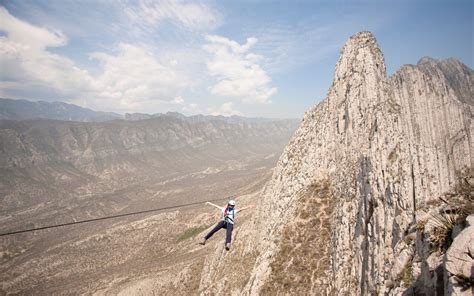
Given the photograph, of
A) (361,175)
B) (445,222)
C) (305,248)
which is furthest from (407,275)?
(305,248)

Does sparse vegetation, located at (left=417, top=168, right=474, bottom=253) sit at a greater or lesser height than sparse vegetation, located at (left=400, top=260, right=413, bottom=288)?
greater

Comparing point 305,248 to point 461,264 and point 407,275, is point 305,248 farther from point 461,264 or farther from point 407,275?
point 461,264

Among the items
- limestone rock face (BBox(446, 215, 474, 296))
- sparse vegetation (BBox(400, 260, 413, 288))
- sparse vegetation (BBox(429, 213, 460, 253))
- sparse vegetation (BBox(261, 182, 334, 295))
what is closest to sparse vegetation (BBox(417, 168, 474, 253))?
sparse vegetation (BBox(429, 213, 460, 253))

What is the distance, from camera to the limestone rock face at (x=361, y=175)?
62.2 feet

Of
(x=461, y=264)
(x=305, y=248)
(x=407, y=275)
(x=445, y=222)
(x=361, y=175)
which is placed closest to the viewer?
(x=461, y=264)

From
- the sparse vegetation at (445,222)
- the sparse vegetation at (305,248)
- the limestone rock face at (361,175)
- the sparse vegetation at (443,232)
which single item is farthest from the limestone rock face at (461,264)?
the sparse vegetation at (305,248)

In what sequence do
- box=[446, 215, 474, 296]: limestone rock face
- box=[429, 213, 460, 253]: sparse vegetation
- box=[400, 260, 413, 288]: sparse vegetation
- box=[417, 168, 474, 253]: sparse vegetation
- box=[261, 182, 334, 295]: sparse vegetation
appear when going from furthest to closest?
1. box=[261, 182, 334, 295]: sparse vegetation
2. box=[400, 260, 413, 288]: sparse vegetation
3. box=[429, 213, 460, 253]: sparse vegetation
4. box=[417, 168, 474, 253]: sparse vegetation
5. box=[446, 215, 474, 296]: limestone rock face

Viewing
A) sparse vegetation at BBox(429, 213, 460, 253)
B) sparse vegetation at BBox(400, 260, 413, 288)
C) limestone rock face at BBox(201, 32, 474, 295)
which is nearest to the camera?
sparse vegetation at BBox(429, 213, 460, 253)

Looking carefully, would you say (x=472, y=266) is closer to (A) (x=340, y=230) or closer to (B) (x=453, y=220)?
(B) (x=453, y=220)

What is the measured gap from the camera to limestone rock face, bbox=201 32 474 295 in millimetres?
18969

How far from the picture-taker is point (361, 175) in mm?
24094

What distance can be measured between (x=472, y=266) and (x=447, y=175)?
47.3ft

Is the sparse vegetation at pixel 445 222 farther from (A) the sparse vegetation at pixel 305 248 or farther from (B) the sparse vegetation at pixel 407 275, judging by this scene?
(A) the sparse vegetation at pixel 305 248

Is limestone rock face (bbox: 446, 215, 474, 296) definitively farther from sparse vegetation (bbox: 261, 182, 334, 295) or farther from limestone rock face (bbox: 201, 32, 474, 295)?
sparse vegetation (bbox: 261, 182, 334, 295)
